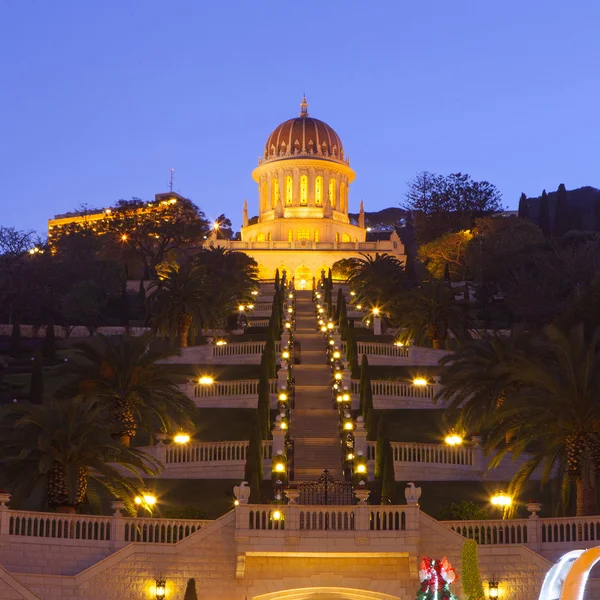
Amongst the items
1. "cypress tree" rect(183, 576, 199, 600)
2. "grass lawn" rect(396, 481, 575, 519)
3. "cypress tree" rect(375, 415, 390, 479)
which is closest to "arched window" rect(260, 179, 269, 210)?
A: "grass lawn" rect(396, 481, 575, 519)

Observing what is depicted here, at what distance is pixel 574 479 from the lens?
34.7 m

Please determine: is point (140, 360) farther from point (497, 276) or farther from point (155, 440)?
point (497, 276)

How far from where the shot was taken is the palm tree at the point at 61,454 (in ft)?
111

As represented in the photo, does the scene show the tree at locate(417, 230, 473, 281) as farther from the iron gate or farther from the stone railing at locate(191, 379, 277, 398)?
the iron gate

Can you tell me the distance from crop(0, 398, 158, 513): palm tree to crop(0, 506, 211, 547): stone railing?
954 mm

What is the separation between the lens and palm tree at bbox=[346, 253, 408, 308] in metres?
73.5

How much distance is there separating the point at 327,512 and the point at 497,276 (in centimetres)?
5639

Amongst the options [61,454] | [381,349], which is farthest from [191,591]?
[381,349]

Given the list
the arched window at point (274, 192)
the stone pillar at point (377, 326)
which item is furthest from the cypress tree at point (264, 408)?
the arched window at point (274, 192)

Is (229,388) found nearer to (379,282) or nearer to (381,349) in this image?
(381,349)

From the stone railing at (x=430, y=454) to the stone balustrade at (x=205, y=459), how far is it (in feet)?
15.0

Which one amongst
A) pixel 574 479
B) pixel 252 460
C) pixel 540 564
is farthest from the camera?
pixel 252 460

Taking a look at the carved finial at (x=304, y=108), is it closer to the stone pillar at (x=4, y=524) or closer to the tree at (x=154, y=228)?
the tree at (x=154, y=228)

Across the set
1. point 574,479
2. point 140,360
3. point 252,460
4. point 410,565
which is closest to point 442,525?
point 410,565
